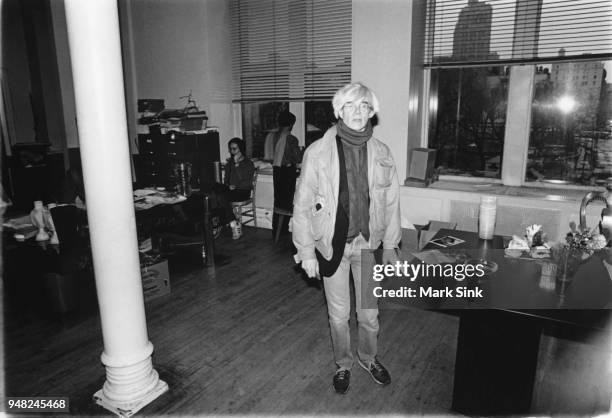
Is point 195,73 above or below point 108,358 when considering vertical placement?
above

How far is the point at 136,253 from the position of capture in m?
2.32

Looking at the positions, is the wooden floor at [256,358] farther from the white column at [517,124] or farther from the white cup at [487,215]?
the white column at [517,124]

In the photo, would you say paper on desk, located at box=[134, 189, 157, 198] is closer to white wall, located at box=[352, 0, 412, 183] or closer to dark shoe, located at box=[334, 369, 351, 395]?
white wall, located at box=[352, 0, 412, 183]

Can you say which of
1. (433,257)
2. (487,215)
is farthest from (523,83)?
(433,257)

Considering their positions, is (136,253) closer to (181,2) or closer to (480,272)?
(480,272)

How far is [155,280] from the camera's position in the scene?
3.64m

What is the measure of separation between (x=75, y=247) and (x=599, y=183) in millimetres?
4443

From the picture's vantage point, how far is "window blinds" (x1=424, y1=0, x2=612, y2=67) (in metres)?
3.71

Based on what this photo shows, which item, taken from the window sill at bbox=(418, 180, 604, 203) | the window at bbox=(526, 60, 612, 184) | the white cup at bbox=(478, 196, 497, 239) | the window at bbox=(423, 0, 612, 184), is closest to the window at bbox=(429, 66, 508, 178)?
the window at bbox=(423, 0, 612, 184)

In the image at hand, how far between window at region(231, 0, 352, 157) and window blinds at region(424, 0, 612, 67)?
3.25 ft

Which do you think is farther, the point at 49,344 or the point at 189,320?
the point at 189,320

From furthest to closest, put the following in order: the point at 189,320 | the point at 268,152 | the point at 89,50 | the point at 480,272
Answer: the point at 268,152 < the point at 189,320 < the point at 480,272 < the point at 89,50

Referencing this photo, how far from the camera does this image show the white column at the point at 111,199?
78.5 inches

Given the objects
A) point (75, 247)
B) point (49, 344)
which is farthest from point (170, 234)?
point (49, 344)
